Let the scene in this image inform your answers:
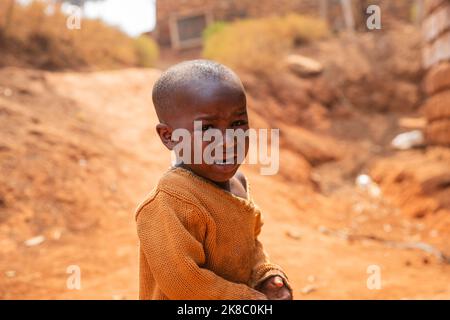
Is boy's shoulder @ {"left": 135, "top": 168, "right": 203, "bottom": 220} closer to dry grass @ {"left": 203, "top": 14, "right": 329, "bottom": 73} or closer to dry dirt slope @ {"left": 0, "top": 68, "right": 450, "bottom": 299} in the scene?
dry dirt slope @ {"left": 0, "top": 68, "right": 450, "bottom": 299}

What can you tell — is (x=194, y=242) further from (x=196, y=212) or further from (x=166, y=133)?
(x=166, y=133)

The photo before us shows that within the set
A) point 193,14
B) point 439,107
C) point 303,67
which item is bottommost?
point 439,107

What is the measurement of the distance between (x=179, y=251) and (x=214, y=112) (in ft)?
1.50

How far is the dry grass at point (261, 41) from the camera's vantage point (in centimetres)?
977

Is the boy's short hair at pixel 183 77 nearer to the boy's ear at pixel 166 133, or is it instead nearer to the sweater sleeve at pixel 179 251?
the boy's ear at pixel 166 133

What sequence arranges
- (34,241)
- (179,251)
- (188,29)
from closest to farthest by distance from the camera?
(179,251)
(34,241)
(188,29)

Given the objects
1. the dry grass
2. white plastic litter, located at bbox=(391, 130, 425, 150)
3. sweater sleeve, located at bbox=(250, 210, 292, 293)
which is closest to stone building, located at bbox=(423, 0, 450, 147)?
white plastic litter, located at bbox=(391, 130, 425, 150)

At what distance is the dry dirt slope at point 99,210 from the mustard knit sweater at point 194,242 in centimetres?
144

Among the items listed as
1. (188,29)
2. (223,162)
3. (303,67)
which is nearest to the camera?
(223,162)

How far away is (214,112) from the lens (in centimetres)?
144

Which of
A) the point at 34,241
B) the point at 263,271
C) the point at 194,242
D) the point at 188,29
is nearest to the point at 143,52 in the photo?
the point at 188,29

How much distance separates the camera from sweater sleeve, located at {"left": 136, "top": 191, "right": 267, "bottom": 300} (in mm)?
1391

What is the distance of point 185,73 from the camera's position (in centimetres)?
147

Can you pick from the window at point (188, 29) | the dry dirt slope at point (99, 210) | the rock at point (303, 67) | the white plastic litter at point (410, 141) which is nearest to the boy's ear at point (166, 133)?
the dry dirt slope at point (99, 210)
